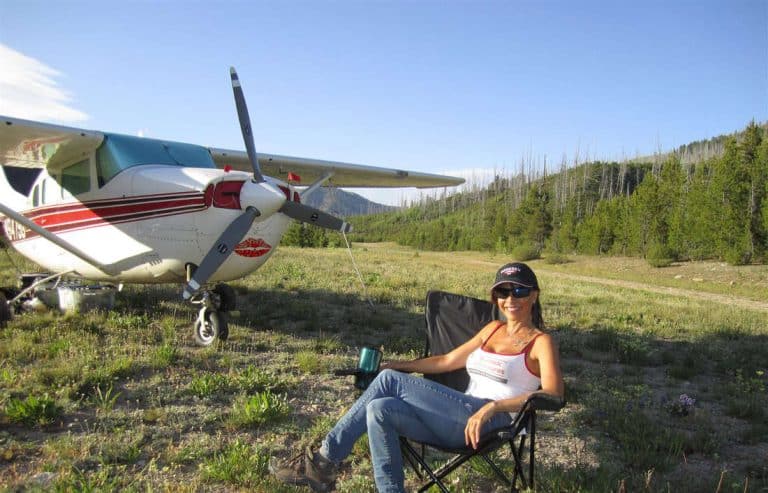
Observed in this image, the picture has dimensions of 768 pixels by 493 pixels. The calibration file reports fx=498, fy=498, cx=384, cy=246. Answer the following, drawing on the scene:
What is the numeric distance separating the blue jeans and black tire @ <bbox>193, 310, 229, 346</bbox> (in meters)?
3.86

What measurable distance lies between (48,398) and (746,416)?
5916 millimetres

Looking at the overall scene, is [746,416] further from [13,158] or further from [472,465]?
[13,158]

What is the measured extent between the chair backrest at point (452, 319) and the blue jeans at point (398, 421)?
752mm

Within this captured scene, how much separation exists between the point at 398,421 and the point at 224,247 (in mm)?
3702

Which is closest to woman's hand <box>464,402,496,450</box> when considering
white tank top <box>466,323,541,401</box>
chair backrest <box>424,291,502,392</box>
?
white tank top <box>466,323,541,401</box>

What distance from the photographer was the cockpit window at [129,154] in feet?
21.3

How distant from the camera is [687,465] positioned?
11.3 ft

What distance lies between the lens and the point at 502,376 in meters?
2.86

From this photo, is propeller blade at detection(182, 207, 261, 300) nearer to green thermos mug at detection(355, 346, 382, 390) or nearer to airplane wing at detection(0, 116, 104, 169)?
airplane wing at detection(0, 116, 104, 169)

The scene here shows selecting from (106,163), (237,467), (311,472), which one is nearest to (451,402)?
(311,472)

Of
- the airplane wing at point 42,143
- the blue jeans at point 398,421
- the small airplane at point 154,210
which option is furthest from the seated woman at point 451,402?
the airplane wing at point 42,143

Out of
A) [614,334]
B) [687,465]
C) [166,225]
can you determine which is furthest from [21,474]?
[614,334]

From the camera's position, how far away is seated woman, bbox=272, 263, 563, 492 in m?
2.56

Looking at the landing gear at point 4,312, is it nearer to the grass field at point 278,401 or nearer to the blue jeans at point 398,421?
the grass field at point 278,401
